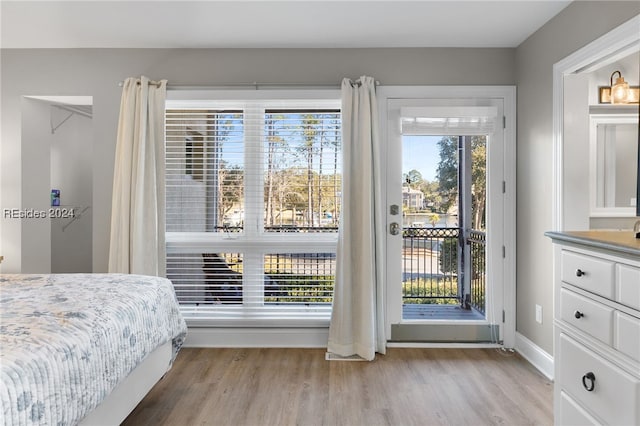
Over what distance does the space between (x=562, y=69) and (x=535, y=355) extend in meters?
2.09

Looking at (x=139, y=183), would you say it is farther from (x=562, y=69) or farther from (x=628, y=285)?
(x=562, y=69)

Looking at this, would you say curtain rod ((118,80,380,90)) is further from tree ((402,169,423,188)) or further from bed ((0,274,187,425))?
bed ((0,274,187,425))

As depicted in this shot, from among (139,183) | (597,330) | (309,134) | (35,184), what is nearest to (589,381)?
(597,330)

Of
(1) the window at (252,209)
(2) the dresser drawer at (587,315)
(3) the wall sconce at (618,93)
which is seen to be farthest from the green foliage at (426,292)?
(3) the wall sconce at (618,93)

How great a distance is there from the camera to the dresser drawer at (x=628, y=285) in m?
1.18

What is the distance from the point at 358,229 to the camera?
292 cm

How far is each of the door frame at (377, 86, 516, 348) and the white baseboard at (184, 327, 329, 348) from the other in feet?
2.13

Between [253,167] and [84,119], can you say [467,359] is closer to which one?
[253,167]

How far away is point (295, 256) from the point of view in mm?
3115

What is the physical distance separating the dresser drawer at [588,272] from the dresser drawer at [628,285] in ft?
0.11

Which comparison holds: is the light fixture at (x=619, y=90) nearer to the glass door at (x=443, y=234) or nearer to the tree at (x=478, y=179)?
the glass door at (x=443, y=234)

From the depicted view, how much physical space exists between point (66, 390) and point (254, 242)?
1.93 meters

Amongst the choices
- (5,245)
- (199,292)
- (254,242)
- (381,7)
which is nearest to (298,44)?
(381,7)

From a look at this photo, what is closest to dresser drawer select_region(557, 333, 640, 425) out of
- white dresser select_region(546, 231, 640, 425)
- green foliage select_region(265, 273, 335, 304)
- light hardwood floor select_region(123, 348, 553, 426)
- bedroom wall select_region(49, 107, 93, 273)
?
white dresser select_region(546, 231, 640, 425)
